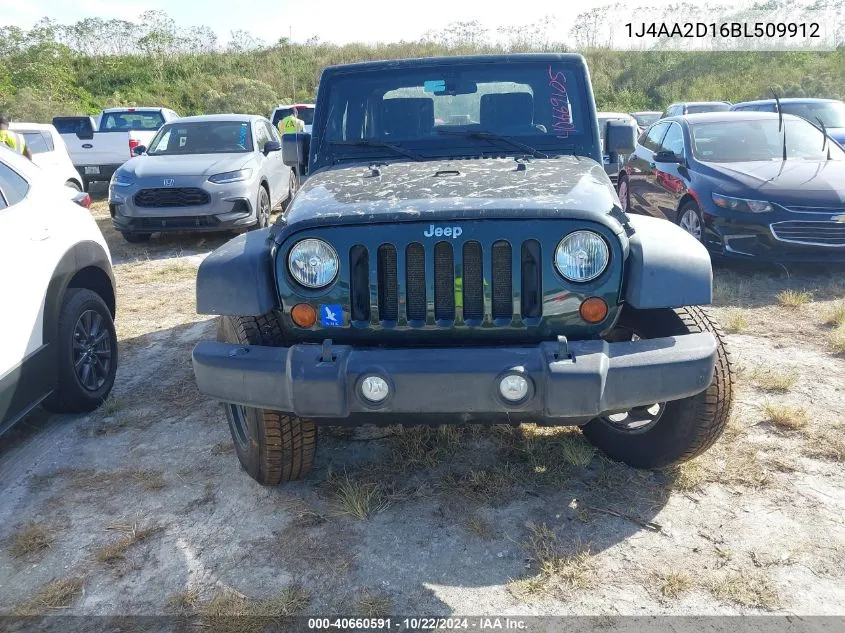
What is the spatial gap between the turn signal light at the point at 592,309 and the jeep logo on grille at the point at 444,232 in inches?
22.2

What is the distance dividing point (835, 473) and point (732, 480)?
0.53 m

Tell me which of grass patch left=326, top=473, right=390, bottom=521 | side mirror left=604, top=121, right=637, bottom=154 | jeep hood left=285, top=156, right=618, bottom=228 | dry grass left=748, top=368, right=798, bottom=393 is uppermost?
side mirror left=604, top=121, right=637, bottom=154

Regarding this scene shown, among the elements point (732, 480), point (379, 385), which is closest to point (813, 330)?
point (732, 480)

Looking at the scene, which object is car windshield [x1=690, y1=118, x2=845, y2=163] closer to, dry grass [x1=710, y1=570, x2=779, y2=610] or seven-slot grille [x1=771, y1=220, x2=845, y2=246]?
seven-slot grille [x1=771, y1=220, x2=845, y2=246]

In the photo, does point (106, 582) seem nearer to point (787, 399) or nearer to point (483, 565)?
point (483, 565)

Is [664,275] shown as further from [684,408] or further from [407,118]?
[407,118]

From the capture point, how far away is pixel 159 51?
35.0 metres

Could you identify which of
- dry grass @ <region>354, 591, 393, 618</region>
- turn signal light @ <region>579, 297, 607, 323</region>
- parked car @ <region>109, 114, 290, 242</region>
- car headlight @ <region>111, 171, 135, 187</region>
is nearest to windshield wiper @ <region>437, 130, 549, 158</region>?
turn signal light @ <region>579, 297, 607, 323</region>

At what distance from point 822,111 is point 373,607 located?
40.2 ft

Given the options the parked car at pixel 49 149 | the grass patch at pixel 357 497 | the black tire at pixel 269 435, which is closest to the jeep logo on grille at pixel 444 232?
the black tire at pixel 269 435

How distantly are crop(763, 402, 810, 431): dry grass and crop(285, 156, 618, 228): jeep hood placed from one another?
171cm

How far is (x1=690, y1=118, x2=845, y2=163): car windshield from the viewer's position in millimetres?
7195

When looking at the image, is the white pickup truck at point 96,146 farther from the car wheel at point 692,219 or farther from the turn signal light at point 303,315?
the turn signal light at point 303,315

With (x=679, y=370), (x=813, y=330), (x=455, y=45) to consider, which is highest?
(x=455, y=45)
